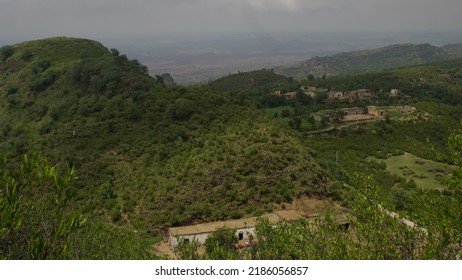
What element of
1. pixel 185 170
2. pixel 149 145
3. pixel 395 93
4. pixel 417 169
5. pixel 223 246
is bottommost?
pixel 417 169

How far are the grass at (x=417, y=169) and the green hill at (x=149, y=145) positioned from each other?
638 inches

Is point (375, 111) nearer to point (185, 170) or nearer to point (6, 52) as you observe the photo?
point (185, 170)

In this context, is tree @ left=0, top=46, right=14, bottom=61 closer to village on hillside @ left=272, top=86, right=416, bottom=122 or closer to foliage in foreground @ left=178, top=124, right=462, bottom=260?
village on hillside @ left=272, top=86, right=416, bottom=122

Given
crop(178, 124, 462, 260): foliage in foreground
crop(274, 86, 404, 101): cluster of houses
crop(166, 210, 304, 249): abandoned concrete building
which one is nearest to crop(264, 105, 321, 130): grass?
crop(274, 86, 404, 101): cluster of houses

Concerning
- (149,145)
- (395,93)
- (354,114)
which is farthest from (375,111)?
(149,145)

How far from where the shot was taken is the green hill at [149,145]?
2477 centimetres

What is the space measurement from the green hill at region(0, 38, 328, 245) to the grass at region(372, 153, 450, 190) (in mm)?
16216

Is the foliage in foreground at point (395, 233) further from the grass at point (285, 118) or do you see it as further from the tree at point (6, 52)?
the tree at point (6, 52)

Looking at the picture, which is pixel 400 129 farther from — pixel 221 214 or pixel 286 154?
pixel 221 214

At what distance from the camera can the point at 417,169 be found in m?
42.2

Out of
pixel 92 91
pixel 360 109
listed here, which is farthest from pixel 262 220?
pixel 360 109

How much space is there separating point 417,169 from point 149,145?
28.9 metres

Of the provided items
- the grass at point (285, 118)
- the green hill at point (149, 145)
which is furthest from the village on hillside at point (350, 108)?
the green hill at point (149, 145)

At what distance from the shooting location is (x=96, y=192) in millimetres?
26750
